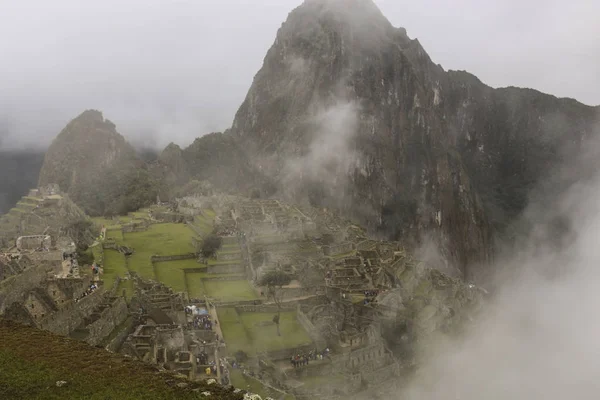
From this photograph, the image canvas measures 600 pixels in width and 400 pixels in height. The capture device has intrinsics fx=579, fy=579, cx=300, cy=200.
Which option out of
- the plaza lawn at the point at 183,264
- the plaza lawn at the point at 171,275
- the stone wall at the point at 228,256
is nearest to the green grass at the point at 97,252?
the plaza lawn at the point at 171,275

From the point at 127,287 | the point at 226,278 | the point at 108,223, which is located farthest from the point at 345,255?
the point at 108,223

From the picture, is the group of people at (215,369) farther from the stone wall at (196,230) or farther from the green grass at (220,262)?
the stone wall at (196,230)


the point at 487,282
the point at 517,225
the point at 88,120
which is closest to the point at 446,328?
the point at 88,120

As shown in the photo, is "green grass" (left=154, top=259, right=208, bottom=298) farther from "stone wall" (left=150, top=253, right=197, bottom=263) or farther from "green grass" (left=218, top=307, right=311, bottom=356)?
"green grass" (left=218, top=307, right=311, bottom=356)

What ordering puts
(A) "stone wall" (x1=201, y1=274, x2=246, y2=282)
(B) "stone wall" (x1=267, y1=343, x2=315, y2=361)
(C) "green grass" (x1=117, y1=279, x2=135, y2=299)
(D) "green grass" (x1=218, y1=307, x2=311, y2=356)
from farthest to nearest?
(A) "stone wall" (x1=201, y1=274, x2=246, y2=282) < (C) "green grass" (x1=117, y1=279, x2=135, y2=299) < (D) "green grass" (x1=218, y1=307, x2=311, y2=356) < (B) "stone wall" (x1=267, y1=343, x2=315, y2=361)

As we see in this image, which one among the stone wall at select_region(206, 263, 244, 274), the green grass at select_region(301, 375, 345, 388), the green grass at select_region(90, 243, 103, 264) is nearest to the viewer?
the green grass at select_region(301, 375, 345, 388)

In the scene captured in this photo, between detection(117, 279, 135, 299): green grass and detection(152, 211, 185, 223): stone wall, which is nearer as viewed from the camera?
detection(117, 279, 135, 299): green grass

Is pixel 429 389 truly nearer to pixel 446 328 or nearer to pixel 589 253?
pixel 446 328

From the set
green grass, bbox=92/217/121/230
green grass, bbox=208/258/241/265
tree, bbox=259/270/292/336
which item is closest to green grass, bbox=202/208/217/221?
green grass, bbox=92/217/121/230
